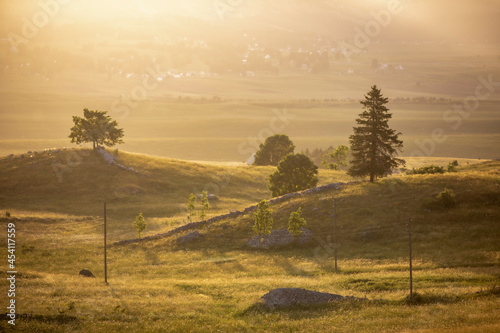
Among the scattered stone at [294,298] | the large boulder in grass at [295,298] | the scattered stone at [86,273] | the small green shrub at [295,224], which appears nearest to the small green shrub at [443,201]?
the small green shrub at [295,224]

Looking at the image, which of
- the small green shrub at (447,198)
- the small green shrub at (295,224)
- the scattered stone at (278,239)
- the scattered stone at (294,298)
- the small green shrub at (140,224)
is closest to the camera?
the scattered stone at (294,298)

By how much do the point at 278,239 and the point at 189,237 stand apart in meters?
11.5

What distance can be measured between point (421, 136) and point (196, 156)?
317 ft

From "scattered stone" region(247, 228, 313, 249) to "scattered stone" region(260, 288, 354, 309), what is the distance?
1931 centimetres

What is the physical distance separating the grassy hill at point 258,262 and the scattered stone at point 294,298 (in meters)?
0.90

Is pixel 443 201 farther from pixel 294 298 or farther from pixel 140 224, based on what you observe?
pixel 140 224

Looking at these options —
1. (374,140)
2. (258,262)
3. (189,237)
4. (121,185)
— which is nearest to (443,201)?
(374,140)

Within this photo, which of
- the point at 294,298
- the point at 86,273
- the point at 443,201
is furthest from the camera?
the point at 443,201

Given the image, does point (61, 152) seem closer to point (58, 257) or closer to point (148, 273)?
point (58, 257)

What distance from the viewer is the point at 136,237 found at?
60.2 metres

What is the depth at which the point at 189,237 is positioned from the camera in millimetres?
56469

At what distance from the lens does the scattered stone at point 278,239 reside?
171ft

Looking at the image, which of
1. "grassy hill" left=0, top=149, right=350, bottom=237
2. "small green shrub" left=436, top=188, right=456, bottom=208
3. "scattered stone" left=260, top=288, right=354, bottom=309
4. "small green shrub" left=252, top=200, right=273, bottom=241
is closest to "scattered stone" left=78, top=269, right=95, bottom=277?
"scattered stone" left=260, top=288, right=354, bottom=309

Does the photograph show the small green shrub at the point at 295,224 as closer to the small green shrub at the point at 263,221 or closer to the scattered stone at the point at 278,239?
the scattered stone at the point at 278,239
